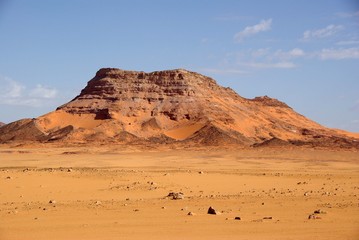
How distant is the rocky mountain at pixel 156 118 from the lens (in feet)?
227

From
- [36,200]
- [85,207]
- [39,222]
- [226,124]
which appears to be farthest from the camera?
[226,124]

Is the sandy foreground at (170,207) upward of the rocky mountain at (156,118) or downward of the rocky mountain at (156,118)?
downward

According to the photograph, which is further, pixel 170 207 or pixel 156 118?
pixel 156 118

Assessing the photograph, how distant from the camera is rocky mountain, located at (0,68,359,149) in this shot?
69250 mm

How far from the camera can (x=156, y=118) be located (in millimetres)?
75875

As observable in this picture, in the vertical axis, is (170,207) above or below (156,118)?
below

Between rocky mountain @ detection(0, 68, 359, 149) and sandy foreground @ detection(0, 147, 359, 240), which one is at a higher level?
rocky mountain @ detection(0, 68, 359, 149)

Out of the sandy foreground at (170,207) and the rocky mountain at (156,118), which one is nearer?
the sandy foreground at (170,207)

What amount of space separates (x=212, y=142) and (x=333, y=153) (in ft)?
62.1

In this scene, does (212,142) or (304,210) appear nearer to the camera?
(304,210)

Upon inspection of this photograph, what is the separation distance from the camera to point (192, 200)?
15.6 m

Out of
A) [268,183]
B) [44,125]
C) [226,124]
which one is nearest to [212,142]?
[226,124]

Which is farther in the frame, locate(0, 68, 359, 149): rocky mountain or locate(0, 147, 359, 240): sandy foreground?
locate(0, 68, 359, 149): rocky mountain

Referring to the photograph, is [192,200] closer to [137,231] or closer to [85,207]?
[85,207]
